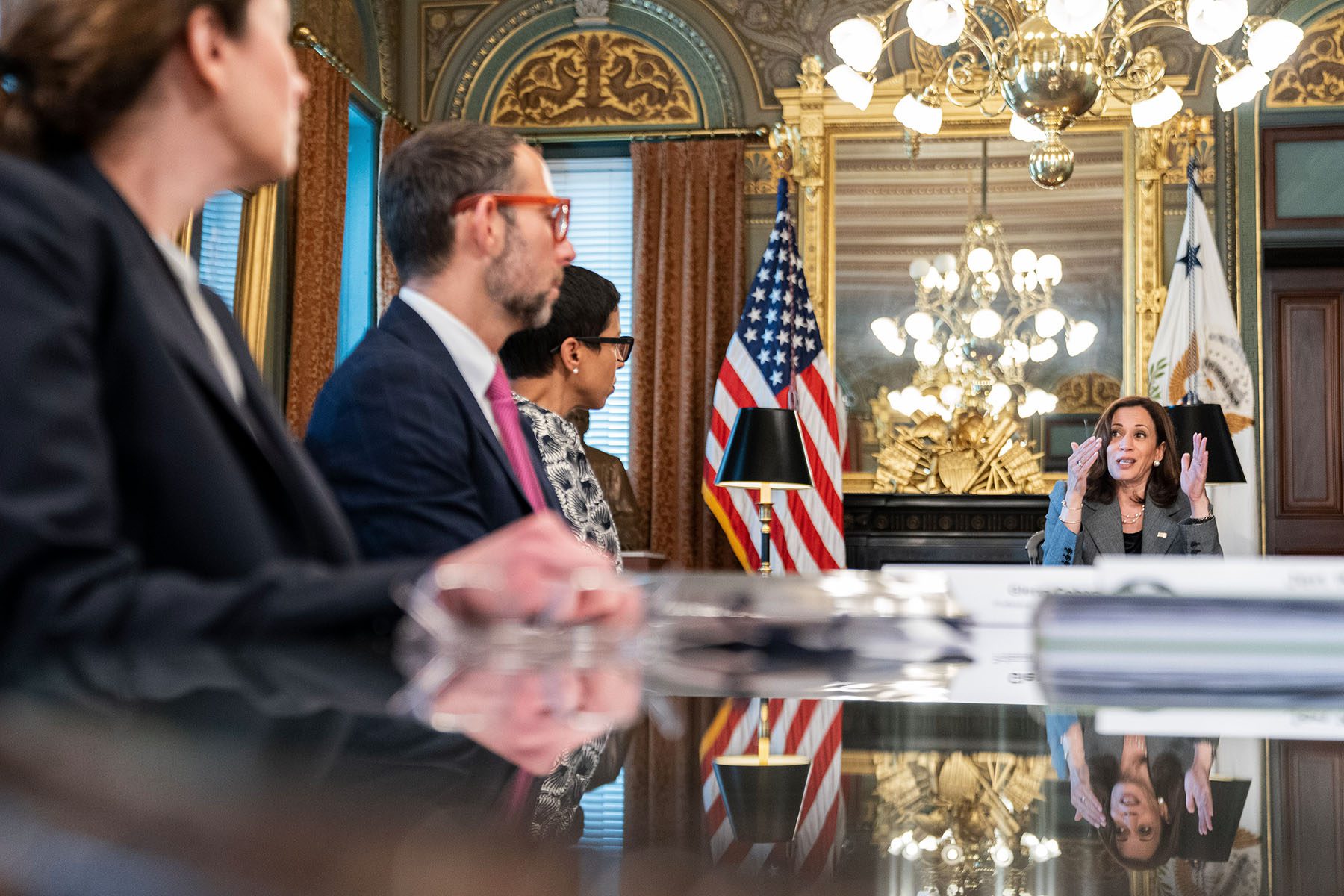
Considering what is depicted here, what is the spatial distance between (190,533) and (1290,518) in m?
6.53

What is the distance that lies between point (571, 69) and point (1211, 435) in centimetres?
406

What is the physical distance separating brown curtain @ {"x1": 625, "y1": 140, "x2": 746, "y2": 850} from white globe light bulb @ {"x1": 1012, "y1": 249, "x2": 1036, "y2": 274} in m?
1.40

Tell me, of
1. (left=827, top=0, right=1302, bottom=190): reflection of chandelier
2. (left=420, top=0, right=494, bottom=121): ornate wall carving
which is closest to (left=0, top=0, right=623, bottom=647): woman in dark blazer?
(left=827, top=0, right=1302, bottom=190): reflection of chandelier

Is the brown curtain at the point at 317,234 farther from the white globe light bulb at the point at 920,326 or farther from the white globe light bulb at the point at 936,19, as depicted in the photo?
the white globe light bulb at the point at 936,19

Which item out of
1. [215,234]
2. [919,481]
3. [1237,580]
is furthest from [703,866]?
[919,481]

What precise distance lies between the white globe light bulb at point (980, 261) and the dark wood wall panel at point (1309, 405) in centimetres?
156

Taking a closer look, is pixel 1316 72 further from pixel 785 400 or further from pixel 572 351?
pixel 572 351

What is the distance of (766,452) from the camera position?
185 inches

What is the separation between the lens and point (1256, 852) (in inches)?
11.0

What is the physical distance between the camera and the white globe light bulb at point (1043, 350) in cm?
630

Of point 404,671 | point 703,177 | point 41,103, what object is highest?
point 703,177

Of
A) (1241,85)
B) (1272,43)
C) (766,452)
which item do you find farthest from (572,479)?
(1241,85)

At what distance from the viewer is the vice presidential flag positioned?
5.84 meters

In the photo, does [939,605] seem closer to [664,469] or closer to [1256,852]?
[1256,852]
